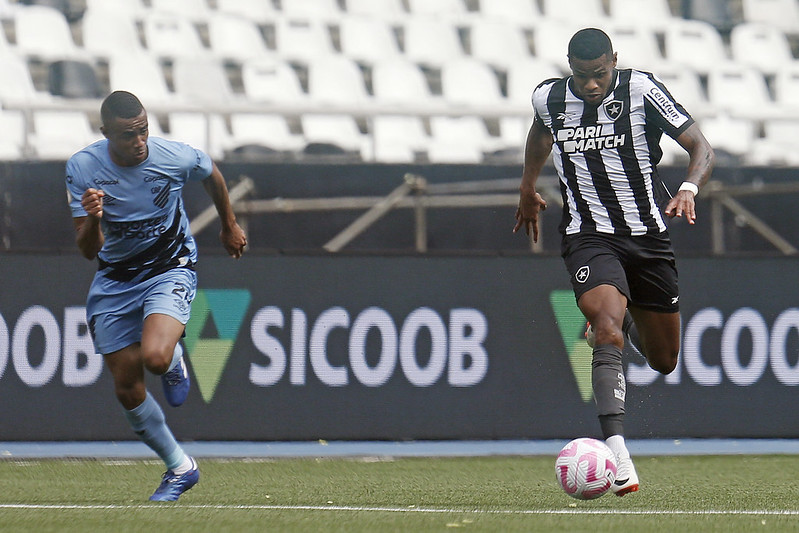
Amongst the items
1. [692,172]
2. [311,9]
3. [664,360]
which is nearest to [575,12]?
[311,9]

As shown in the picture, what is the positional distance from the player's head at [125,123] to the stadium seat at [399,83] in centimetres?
748

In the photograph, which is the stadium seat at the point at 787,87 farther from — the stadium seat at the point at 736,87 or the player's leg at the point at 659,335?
the player's leg at the point at 659,335

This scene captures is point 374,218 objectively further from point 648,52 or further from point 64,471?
point 648,52

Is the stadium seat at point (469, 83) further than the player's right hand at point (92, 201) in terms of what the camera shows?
Yes

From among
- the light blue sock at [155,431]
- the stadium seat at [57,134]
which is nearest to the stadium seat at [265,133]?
the stadium seat at [57,134]

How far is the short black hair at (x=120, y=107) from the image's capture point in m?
5.44

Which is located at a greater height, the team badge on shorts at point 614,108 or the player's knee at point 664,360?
the team badge on shorts at point 614,108

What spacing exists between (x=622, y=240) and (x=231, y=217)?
1.95 metres

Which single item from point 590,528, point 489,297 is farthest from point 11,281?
point 590,528

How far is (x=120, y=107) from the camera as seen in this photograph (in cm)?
543

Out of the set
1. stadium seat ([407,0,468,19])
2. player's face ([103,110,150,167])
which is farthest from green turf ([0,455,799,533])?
stadium seat ([407,0,468,19])

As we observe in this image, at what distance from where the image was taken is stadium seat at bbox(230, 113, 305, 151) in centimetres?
1159

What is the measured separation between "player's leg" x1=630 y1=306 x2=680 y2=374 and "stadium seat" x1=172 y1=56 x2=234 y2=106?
7.39 metres

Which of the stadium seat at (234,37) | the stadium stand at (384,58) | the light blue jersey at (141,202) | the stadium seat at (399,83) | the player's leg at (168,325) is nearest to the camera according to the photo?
the player's leg at (168,325)
